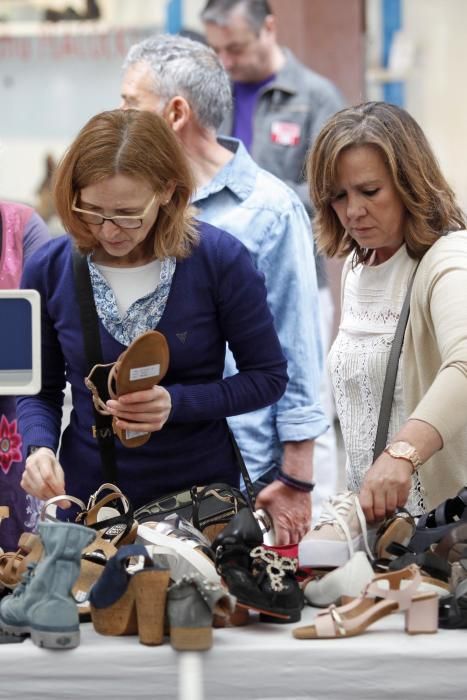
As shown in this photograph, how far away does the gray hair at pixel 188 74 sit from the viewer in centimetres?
293

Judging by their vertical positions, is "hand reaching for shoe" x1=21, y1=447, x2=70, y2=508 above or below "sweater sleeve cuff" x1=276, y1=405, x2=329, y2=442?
above

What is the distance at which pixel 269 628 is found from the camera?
187 cm

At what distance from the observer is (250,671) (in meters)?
1.78

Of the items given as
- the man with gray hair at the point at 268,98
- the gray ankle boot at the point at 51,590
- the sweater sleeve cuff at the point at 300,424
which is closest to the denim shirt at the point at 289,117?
the man with gray hair at the point at 268,98

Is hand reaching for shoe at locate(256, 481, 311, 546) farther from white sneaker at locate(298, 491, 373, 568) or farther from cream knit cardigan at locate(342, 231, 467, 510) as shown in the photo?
white sneaker at locate(298, 491, 373, 568)

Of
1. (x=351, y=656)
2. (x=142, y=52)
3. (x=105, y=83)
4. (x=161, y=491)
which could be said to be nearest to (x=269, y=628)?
(x=351, y=656)

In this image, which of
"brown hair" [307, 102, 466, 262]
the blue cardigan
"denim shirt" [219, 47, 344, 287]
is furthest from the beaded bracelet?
"denim shirt" [219, 47, 344, 287]

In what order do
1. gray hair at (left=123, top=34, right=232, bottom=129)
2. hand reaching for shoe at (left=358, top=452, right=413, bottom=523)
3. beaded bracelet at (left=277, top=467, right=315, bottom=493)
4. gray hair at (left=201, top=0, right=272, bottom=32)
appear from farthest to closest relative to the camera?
gray hair at (left=201, top=0, right=272, bottom=32), gray hair at (left=123, top=34, right=232, bottom=129), beaded bracelet at (left=277, top=467, right=315, bottom=493), hand reaching for shoe at (left=358, top=452, right=413, bottom=523)

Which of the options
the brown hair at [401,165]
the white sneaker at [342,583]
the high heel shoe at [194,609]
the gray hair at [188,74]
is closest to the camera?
the high heel shoe at [194,609]

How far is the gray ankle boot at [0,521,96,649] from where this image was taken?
1791 millimetres

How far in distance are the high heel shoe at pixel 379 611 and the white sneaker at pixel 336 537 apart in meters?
0.14

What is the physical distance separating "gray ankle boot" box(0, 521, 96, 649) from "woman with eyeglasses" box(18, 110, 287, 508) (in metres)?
0.31

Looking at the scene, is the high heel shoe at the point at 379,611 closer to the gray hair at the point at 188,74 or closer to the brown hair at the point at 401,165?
the brown hair at the point at 401,165

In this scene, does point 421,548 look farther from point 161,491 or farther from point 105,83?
point 105,83
